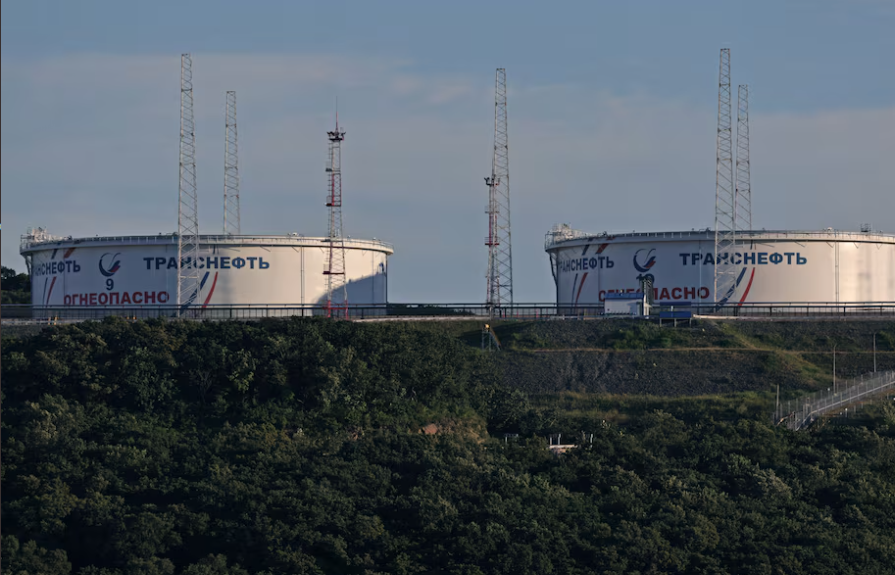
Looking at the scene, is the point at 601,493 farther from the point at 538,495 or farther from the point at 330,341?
the point at 330,341

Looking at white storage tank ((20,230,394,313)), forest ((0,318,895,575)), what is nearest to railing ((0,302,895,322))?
white storage tank ((20,230,394,313))

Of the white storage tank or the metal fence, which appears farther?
the white storage tank

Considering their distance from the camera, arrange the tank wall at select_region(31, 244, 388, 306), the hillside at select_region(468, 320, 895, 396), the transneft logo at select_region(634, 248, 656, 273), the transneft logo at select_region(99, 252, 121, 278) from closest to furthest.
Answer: the hillside at select_region(468, 320, 895, 396) < the tank wall at select_region(31, 244, 388, 306) < the transneft logo at select_region(634, 248, 656, 273) < the transneft logo at select_region(99, 252, 121, 278)

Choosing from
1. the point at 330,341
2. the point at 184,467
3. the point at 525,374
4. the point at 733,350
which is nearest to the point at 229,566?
the point at 184,467

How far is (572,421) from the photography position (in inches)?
2795

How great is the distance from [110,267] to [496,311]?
27.3 meters

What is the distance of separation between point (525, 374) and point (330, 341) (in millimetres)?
12232

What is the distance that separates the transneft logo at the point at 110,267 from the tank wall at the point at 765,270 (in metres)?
Answer: 33.7

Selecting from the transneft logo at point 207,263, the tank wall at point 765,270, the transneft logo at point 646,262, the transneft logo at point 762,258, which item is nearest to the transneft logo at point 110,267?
the transneft logo at point 207,263

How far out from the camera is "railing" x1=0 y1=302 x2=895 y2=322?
298 ft

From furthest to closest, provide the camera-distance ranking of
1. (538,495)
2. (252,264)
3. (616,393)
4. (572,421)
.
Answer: (252,264) → (616,393) → (572,421) → (538,495)

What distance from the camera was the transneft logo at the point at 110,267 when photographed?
97.4 m

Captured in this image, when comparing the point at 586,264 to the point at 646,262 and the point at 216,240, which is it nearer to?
the point at 646,262

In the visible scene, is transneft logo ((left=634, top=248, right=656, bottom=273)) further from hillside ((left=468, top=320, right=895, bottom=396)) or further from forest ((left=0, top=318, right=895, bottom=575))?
forest ((left=0, top=318, right=895, bottom=575))
